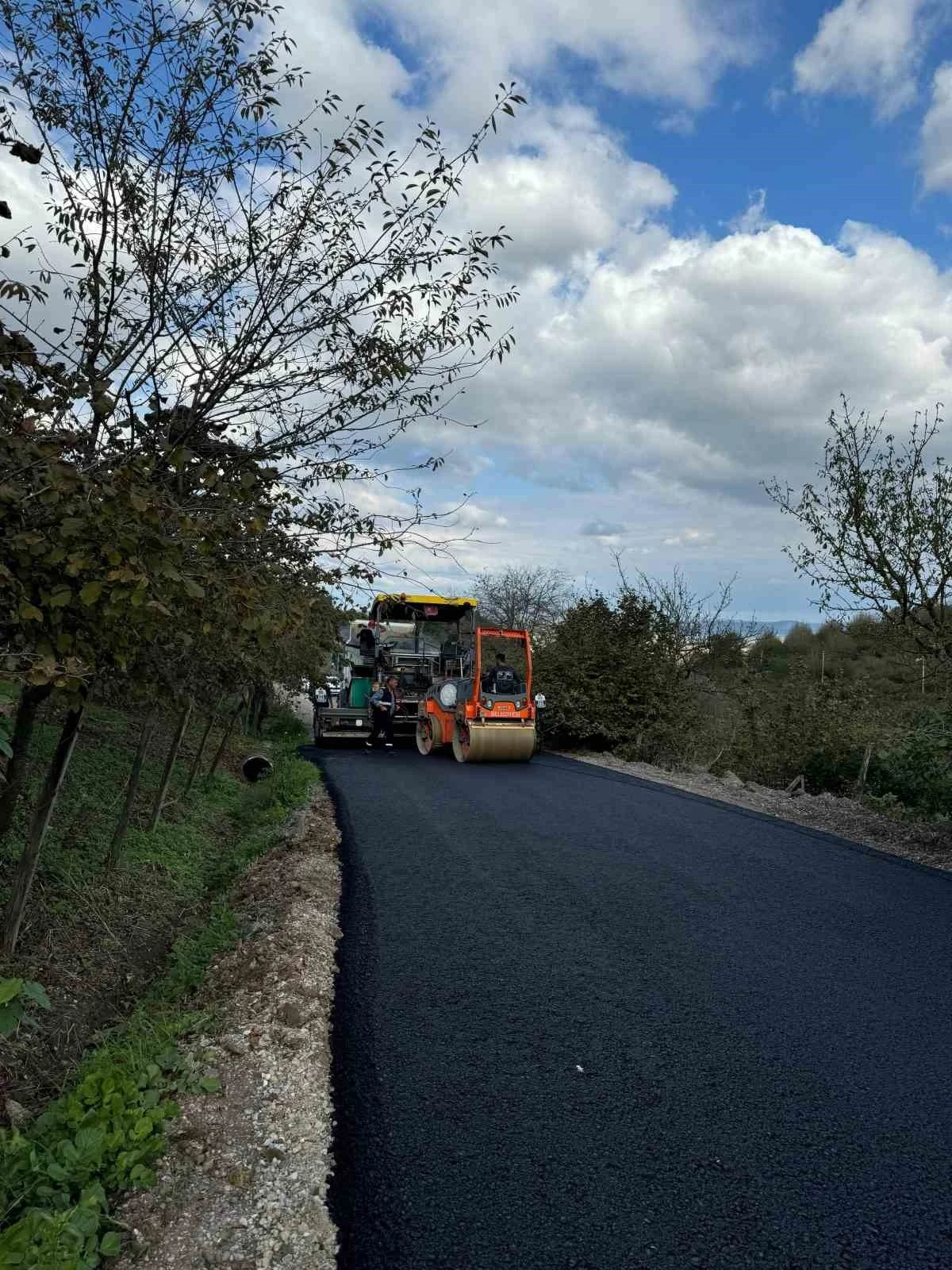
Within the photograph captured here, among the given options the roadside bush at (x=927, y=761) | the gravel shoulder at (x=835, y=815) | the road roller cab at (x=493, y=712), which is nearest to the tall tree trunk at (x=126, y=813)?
the gravel shoulder at (x=835, y=815)

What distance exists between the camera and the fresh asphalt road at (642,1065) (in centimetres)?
270

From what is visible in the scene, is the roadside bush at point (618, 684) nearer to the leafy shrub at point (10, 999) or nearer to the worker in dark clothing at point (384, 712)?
the worker in dark clothing at point (384, 712)

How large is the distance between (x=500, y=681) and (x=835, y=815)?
6257mm

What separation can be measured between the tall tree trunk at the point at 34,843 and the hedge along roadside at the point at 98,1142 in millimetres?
1542

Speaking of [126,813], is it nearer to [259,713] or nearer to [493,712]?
[493,712]

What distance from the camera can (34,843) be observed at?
19.8 feet

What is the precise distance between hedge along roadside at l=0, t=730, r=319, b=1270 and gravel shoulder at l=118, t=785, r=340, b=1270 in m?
0.09

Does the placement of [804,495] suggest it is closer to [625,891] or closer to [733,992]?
[625,891]

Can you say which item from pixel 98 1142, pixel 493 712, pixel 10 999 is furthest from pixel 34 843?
pixel 493 712

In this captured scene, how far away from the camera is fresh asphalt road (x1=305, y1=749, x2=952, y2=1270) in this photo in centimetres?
270

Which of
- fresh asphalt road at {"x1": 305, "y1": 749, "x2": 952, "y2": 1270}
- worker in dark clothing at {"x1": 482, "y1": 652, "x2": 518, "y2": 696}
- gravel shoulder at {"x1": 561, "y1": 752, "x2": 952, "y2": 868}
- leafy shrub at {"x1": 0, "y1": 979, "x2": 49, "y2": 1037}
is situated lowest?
fresh asphalt road at {"x1": 305, "y1": 749, "x2": 952, "y2": 1270}

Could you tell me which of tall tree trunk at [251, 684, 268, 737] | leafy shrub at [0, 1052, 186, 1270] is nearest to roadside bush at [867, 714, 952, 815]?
leafy shrub at [0, 1052, 186, 1270]

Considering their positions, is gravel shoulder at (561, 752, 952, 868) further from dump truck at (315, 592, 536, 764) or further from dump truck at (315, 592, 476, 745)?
dump truck at (315, 592, 476, 745)

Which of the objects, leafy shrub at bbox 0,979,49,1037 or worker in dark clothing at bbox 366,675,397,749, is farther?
worker in dark clothing at bbox 366,675,397,749
